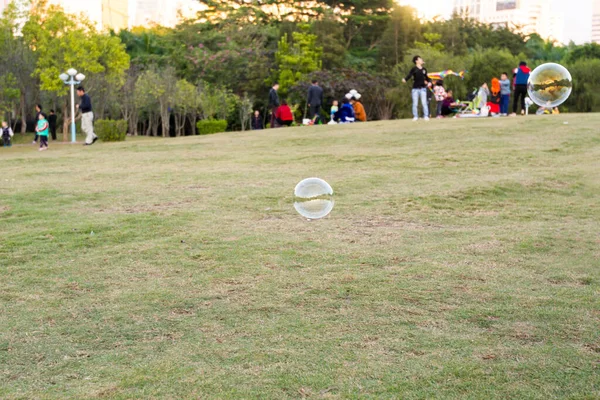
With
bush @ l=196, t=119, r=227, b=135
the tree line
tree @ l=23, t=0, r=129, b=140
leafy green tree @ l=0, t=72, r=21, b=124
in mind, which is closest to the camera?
tree @ l=23, t=0, r=129, b=140

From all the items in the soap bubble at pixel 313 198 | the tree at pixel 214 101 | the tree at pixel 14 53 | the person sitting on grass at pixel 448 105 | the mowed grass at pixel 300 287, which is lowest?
the mowed grass at pixel 300 287

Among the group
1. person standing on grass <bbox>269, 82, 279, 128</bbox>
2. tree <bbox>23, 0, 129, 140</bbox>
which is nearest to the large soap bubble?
person standing on grass <bbox>269, 82, 279, 128</bbox>

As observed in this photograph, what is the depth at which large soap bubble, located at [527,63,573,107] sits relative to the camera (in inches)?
479

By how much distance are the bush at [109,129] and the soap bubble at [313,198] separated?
21394 millimetres

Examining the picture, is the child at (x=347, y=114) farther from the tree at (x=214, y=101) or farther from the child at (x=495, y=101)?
the tree at (x=214, y=101)

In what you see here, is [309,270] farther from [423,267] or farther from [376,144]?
[376,144]

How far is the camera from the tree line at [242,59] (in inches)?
1387

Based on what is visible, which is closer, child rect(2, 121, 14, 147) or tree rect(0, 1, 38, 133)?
child rect(2, 121, 14, 147)

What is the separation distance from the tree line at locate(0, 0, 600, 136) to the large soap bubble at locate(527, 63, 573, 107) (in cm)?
2416

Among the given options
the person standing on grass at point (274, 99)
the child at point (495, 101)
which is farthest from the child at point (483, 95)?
the person standing on grass at point (274, 99)

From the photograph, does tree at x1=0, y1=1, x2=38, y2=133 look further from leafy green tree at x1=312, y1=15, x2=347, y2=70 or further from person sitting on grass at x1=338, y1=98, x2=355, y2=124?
leafy green tree at x1=312, y1=15, x2=347, y2=70

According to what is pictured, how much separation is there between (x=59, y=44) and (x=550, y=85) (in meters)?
27.0

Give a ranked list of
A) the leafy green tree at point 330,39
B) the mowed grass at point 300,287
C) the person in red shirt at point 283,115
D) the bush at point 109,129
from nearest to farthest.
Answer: the mowed grass at point 300,287 → the person in red shirt at point 283,115 → the bush at point 109,129 → the leafy green tree at point 330,39

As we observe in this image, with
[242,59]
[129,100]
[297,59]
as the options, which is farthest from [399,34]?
[129,100]
